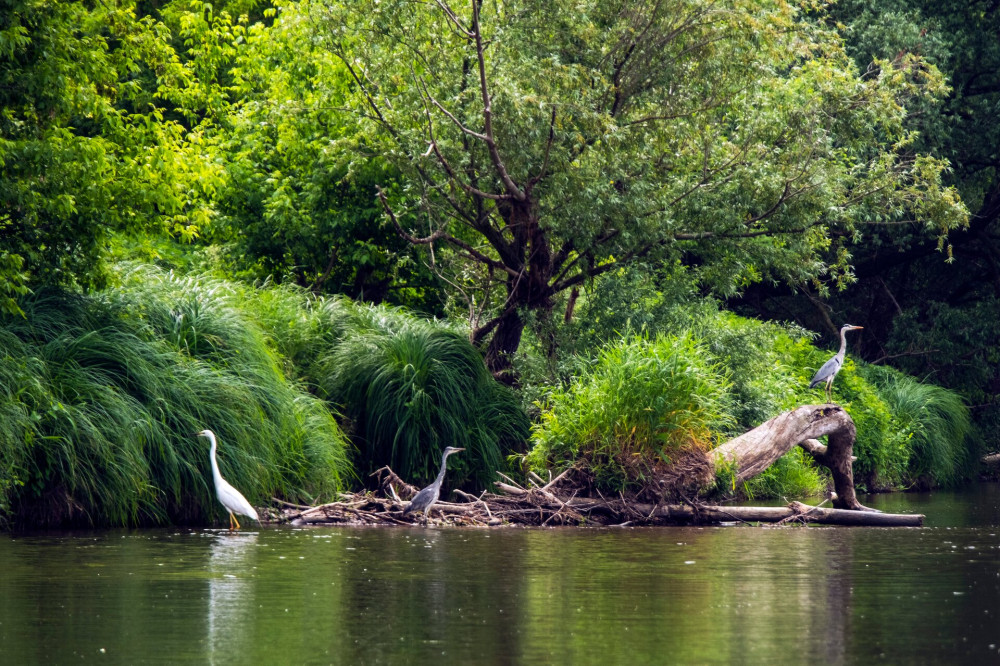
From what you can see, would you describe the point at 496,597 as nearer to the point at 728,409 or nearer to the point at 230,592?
the point at 230,592

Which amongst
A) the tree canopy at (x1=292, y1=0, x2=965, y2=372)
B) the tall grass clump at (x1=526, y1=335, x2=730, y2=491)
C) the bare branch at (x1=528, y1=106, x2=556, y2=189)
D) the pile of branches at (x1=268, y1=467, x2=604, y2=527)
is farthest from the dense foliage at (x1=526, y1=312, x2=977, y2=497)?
the bare branch at (x1=528, y1=106, x2=556, y2=189)

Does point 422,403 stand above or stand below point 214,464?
above

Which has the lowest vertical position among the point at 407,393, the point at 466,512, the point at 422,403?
the point at 466,512

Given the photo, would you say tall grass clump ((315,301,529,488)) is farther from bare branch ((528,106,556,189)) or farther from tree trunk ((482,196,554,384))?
bare branch ((528,106,556,189))

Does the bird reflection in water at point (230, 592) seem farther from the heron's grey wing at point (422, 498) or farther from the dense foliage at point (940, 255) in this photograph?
the dense foliage at point (940, 255)

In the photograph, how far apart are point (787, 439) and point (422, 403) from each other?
4395mm

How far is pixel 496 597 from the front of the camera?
8.64 metres

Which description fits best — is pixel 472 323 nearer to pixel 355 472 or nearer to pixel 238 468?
pixel 355 472

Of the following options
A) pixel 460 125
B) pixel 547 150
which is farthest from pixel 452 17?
pixel 547 150

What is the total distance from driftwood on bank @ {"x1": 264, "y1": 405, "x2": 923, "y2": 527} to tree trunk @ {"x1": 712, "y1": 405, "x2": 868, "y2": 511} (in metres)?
0.01

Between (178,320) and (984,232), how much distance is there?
19.7 metres

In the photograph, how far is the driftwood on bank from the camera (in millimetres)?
14531

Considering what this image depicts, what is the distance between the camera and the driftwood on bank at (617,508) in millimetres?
14531

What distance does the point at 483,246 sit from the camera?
21359 mm
